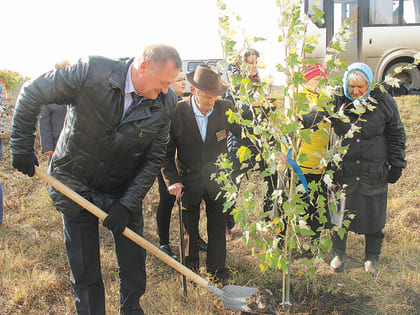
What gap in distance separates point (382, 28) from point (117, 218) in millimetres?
9561

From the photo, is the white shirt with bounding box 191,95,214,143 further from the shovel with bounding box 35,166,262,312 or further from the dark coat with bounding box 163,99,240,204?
the shovel with bounding box 35,166,262,312

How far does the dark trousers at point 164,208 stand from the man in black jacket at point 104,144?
1037mm

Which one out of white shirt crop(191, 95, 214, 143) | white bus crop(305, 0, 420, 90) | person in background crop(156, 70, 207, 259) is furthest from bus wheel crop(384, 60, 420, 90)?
white shirt crop(191, 95, 214, 143)

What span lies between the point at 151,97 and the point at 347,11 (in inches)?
349

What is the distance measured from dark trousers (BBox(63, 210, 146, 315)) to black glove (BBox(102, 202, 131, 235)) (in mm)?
179

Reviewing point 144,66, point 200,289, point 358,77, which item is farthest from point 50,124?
point 358,77

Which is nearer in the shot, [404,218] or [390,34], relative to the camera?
[404,218]

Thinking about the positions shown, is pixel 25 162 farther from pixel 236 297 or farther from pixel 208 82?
pixel 236 297

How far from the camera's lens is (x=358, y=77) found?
2764 millimetres

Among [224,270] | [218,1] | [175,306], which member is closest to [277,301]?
[224,270]

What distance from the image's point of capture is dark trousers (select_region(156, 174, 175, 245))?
3.52 m

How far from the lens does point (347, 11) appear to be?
9.20 m

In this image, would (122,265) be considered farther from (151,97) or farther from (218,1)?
(218,1)

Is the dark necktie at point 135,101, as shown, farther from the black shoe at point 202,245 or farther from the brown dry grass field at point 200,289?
the black shoe at point 202,245
